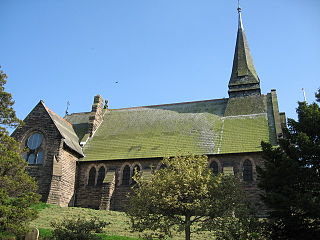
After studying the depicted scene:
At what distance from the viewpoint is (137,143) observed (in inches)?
1187

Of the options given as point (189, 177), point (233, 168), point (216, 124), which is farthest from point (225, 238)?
point (216, 124)

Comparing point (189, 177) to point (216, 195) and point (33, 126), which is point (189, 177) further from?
point (33, 126)

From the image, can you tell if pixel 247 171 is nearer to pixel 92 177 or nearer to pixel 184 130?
pixel 184 130

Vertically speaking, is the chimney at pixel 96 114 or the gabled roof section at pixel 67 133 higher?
the chimney at pixel 96 114

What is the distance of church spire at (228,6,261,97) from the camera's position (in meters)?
34.3

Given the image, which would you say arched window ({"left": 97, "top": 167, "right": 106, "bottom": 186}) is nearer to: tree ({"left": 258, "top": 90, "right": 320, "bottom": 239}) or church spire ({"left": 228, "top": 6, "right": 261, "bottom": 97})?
church spire ({"left": 228, "top": 6, "right": 261, "bottom": 97})

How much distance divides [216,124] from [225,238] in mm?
18081

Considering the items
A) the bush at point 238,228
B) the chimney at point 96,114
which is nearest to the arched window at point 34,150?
the chimney at point 96,114

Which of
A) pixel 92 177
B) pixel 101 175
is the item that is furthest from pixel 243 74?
pixel 92 177

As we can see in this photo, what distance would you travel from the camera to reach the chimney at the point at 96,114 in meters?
33.8

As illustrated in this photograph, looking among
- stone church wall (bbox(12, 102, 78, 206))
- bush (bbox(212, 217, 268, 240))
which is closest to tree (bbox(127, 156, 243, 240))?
bush (bbox(212, 217, 268, 240))

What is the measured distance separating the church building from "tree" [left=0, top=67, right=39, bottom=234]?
394 inches

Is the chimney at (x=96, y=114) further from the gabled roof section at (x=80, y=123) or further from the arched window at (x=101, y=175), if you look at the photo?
the arched window at (x=101, y=175)

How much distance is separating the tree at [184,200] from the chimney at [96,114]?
19581mm
